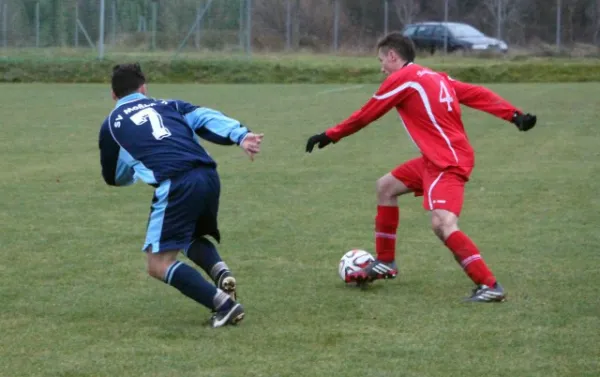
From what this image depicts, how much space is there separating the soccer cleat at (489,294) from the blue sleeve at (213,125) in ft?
5.96

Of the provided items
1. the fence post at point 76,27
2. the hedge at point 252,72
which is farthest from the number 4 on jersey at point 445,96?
the fence post at point 76,27

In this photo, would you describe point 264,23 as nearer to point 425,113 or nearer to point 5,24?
point 5,24

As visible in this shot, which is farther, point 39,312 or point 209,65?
point 209,65

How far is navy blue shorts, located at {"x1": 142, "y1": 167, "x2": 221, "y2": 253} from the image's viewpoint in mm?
6141

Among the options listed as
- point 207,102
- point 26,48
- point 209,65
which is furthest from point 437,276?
point 26,48

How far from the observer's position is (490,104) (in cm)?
712

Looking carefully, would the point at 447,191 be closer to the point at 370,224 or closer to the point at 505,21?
the point at 370,224

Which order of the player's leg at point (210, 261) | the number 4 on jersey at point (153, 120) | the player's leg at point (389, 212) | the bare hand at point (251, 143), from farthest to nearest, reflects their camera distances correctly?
the player's leg at point (389, 212)
the player's leg at point (210, 261)
the number 4 on jersey at point (153, 120)
the bare hand at point (251, 143)

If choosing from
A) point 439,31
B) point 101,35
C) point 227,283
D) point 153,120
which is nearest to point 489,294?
point 227,283

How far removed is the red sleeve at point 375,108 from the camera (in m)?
6.93

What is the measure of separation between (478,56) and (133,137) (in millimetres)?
33654

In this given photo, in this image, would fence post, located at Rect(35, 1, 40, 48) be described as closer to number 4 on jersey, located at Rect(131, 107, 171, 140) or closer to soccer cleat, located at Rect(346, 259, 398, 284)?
soccer cleat, located at Rect(346, 259, 398, 284)

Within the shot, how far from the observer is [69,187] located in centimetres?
1210

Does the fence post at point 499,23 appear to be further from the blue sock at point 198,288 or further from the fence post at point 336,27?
the blue sock at point 198,288
